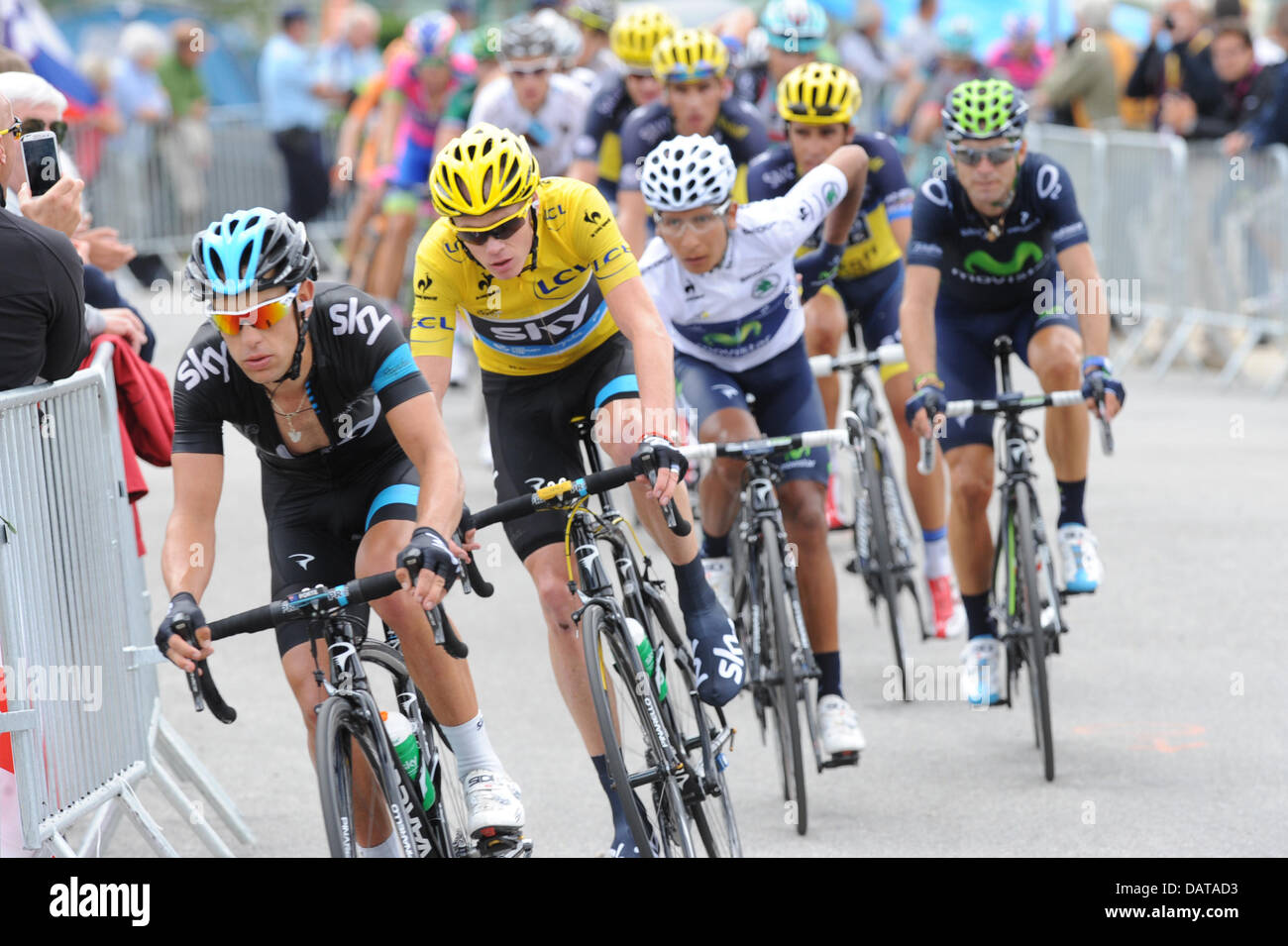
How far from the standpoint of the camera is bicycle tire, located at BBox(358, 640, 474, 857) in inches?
197

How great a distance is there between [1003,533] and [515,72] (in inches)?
227

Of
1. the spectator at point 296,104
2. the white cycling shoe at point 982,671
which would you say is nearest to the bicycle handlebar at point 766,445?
the white cycling shoe at point 982,671

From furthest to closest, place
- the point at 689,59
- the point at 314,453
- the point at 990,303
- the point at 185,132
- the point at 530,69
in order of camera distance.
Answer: the point at 185,132
the point at 530,69
the point at 689,59
the point at 990,303
the point at 314,453

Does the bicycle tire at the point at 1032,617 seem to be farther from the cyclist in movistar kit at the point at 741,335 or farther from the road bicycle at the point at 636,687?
the road bicycle at the point at 636,687

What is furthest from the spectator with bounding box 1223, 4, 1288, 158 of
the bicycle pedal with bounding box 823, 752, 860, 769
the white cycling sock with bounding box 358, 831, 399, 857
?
the white cycling sock with bounding box 358, 831, 399, 857

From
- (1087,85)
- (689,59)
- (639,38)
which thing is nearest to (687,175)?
(689,59)

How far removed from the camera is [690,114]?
9102mm

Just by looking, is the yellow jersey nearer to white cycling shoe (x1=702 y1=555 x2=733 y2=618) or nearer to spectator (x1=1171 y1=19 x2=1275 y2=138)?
white cycling shoe (x1=702 y1=555 x2=733 y2=618)

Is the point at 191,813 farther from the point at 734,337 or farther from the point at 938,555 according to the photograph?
the point at 938,555

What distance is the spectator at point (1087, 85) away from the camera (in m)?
16.9

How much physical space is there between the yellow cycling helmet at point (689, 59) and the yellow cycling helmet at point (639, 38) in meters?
1.35

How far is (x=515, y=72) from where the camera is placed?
1142 cm

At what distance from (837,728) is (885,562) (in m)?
1.49

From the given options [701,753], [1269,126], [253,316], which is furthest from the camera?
[1269,126]
